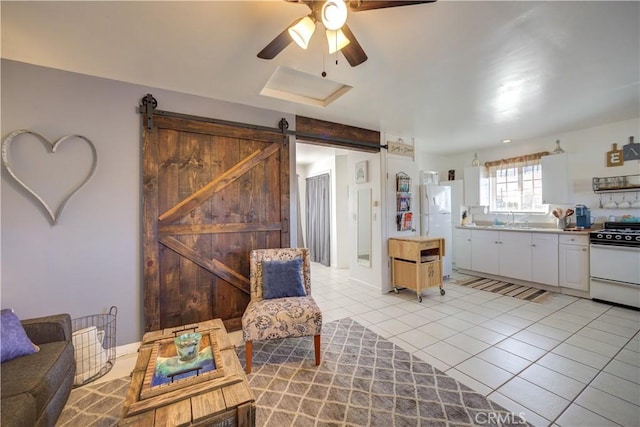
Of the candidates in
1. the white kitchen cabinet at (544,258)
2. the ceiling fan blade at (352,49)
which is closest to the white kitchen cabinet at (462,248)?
the white kitchen cabinet at (544,258)

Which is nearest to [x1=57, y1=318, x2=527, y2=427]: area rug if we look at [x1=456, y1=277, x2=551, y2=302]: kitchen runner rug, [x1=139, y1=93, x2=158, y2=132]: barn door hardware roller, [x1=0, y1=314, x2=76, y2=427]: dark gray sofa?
[x1=0, y1=314, x2=76, y2=427]: dark gray sofa

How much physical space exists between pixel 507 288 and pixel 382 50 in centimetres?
432

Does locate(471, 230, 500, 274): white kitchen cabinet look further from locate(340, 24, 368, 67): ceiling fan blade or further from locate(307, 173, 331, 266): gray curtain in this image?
locate(340, 24, 368, 67): ceiling fan blade

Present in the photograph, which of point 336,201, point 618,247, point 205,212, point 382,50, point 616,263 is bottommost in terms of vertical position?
point 616,263

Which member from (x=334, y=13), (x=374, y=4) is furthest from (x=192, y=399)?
(x=374, y=4)

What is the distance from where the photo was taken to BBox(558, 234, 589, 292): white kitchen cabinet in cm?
363

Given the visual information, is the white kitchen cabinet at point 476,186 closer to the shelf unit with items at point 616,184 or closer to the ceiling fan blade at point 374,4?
the shelf unit with items at point 616,184

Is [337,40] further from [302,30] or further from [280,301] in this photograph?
[280,301]

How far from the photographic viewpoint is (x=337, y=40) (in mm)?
1473

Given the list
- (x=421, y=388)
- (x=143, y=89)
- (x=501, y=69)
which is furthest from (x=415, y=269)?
(x=143, y=89)

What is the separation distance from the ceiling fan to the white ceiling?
24 centimetres

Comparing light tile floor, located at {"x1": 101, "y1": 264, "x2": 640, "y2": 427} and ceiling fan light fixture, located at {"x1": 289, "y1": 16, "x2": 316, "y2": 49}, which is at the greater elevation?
ceiling fan light fixture, located at {"x1": 289, "y1": 16, "x2": 316, "y2": 49}

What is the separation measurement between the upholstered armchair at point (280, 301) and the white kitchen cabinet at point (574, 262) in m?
4.03

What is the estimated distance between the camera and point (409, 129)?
12.9 ft
